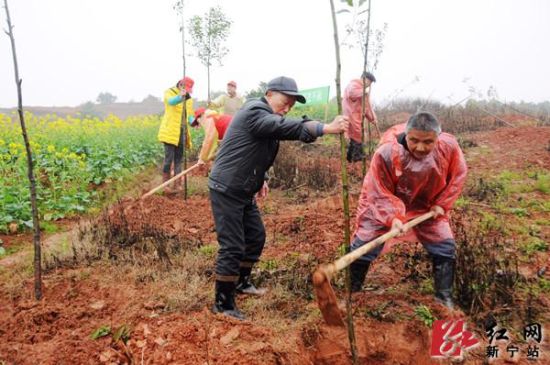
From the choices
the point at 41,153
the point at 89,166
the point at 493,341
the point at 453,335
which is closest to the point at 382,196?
the point at 453,335

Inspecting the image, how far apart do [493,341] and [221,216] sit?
80.4 inches

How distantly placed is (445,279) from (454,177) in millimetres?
765

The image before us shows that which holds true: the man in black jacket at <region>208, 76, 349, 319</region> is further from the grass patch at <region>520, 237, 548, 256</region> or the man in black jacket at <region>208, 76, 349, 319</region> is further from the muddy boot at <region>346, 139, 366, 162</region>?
the muddy boot at <region>346, 139, 366, 162</region>

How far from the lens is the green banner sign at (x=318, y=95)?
9625 mm

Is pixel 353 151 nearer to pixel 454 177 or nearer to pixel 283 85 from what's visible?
pixel 454 177

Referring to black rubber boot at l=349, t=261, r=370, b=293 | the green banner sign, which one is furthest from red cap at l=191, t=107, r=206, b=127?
the green banner sign

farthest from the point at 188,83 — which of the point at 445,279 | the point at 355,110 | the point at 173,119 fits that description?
the point at 445,279

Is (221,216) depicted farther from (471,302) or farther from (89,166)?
(89,166)

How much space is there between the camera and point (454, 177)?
10.2ft

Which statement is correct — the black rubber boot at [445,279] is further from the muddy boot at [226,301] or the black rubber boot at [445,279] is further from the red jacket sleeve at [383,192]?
the muddy boot at [226,301]

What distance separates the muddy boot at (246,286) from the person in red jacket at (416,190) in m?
0.79

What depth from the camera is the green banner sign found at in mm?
9625

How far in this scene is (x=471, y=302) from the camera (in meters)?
3.09

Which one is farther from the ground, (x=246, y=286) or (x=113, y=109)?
(x=113, y=109)
